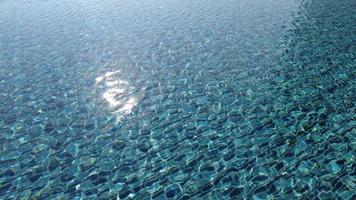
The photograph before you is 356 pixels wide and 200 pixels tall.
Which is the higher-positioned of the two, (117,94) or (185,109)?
(117,94)

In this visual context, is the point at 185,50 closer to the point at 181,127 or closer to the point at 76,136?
the point at 181,127

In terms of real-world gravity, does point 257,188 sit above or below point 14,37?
below

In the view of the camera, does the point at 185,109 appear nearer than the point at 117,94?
Yes

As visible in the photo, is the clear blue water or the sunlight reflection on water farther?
the sunlight reflection on water

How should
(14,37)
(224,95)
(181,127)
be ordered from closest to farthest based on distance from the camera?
(181,127) → (224,95) → (14,37)

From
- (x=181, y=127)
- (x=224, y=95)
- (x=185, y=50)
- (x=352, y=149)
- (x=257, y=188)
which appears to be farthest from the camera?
(x=185, y=50)

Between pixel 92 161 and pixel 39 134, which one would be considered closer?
pixel 92 161

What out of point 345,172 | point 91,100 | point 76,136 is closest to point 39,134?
point 76,136

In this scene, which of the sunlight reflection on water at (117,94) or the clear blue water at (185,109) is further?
the sunlight reflection on water at (117,94)
